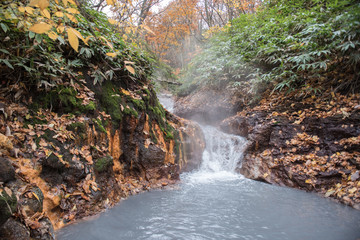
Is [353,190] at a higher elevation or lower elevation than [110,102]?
lower

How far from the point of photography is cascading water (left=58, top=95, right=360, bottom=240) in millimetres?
2570

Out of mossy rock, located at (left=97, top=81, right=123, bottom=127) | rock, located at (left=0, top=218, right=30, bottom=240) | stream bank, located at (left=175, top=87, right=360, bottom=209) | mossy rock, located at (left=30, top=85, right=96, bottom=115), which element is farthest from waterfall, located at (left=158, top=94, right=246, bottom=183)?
rock, located at (left=0, top=218, right=30, bottom=240)

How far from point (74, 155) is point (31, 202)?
986 millimetres

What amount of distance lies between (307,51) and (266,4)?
17.0ft

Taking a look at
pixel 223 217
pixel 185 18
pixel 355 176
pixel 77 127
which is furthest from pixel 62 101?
pixel 185 18

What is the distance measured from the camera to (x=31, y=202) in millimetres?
1907

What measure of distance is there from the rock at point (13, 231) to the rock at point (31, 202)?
138mm

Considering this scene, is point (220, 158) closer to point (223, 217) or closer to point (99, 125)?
point (223, 217)

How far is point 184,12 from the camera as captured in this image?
14.8 meters

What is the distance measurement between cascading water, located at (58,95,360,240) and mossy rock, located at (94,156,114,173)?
73 centimetres

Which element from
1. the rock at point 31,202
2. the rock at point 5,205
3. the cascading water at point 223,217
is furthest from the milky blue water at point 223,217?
the rock at point 5,205

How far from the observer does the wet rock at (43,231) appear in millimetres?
1811

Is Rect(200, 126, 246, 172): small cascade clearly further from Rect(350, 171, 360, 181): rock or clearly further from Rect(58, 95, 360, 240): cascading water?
Rect(350, 171, 360, 181): rock

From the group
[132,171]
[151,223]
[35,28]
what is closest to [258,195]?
[151,223]
